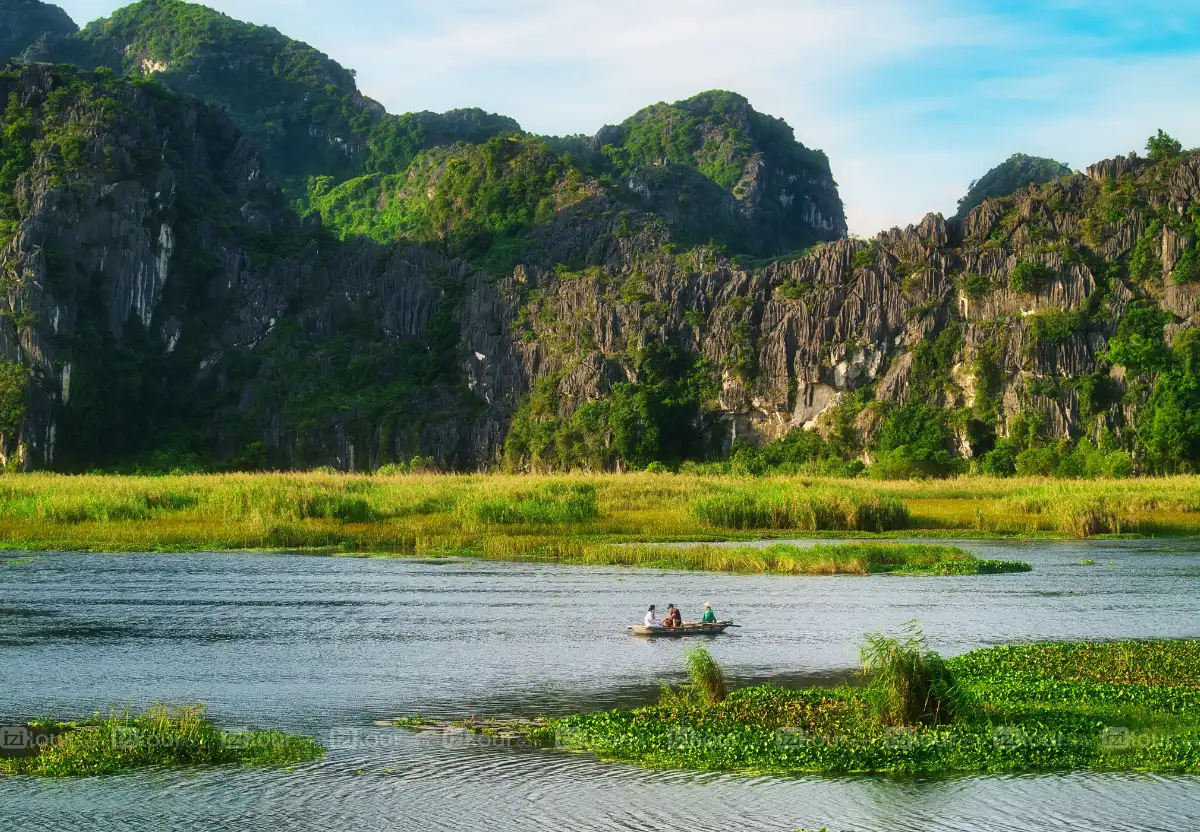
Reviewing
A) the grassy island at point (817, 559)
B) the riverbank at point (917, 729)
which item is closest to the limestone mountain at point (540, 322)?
the grassy island at point (817, 559)

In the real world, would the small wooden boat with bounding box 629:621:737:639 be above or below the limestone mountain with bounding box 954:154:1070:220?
below

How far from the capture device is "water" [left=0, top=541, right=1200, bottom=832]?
1675 centimetres

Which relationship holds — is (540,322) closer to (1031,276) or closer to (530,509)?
(1031,276)

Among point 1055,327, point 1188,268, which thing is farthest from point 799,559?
point 1188,268

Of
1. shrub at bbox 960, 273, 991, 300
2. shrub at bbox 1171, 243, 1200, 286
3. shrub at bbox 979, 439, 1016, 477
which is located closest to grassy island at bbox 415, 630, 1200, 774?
shrub at bbox 979, 439, 1016, 477

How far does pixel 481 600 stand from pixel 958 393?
77107 millimetres

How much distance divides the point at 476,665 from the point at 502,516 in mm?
30252

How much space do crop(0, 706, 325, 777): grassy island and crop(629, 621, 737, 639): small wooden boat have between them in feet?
34.7

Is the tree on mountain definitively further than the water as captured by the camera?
Yes

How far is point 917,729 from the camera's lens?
19.7m

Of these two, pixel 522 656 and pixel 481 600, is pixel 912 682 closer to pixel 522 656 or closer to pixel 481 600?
pixel 522 656

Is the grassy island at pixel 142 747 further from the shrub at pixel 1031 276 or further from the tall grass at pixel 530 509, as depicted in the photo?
the shrub at pixel 1031 276

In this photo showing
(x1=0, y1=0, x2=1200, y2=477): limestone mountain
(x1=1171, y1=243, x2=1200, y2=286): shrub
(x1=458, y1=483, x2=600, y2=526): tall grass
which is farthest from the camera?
(x1=0, y1=0, x2=1200, y2=477): limestone mountain

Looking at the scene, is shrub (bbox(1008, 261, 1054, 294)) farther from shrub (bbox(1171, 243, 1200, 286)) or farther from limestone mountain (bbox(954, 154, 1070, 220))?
limestone mountain (bbox(954, 154, 1070, 220))
